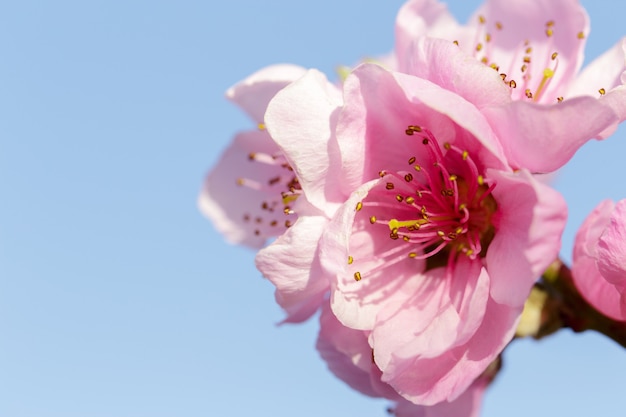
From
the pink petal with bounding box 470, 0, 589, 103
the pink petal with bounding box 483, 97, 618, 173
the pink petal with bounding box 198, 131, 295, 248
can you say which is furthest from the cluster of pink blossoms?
the pink petal with bounding box 198, 131, 295, 248

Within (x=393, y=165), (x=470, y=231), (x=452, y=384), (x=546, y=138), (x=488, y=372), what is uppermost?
(x=546, y=138)

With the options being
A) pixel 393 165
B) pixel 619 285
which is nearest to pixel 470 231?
pixel 393 165

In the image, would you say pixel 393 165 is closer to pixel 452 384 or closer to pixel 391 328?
pixel 391 328

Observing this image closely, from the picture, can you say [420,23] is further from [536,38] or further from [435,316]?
[435,316]

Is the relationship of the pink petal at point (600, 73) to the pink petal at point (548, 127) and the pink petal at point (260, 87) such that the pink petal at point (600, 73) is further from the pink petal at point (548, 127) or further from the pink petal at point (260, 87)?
the pink petal at point (260, 87)

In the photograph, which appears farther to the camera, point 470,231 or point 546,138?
point 470,231

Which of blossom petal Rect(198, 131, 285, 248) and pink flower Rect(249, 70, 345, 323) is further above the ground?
pink flower Rect(249, 70, 345, 323)

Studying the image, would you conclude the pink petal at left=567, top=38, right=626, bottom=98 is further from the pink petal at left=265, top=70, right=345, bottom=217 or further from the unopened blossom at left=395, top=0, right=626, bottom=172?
the pink petal at left=265, top=70, right=345, bottom=217
